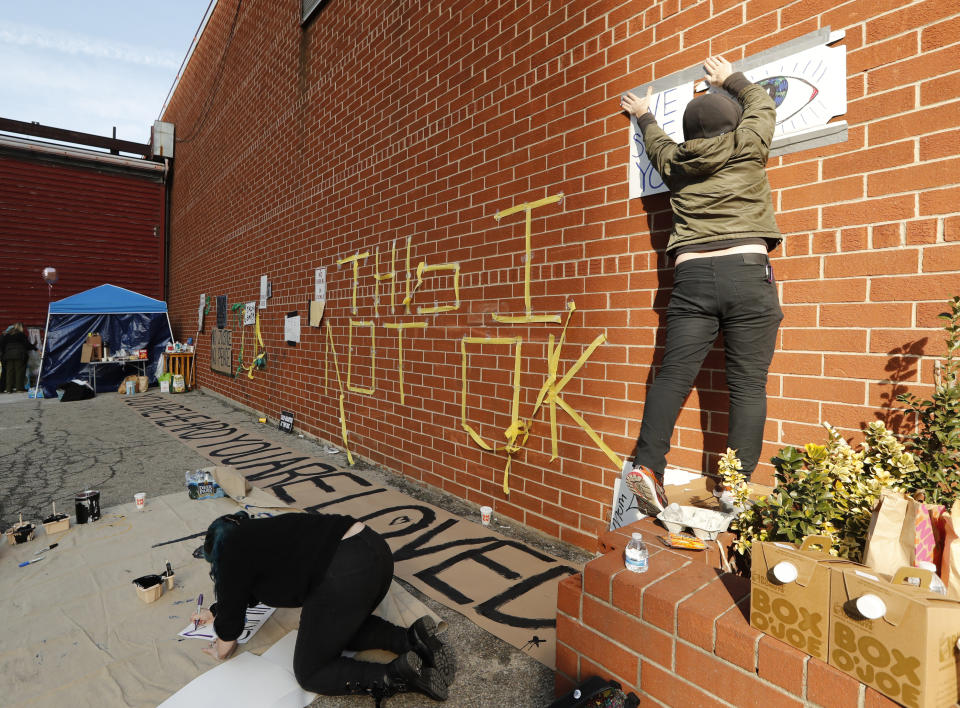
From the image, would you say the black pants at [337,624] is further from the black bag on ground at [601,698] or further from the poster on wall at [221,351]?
the poster on wall at [221,351]

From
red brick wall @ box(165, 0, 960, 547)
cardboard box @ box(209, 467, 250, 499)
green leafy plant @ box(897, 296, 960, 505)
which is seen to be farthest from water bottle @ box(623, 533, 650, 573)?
cardboard box @ box(209, 467, 250, 499)

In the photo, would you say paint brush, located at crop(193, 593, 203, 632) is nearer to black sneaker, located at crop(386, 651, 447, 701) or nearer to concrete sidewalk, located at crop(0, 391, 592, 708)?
concrete sidewalk, located at crop(0, 391, 592, 708)

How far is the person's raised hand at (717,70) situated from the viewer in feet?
7.43

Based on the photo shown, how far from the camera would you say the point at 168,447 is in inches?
231

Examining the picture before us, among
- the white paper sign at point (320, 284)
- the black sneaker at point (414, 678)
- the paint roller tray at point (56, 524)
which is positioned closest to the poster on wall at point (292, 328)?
the white paper sign at point (320, 284)

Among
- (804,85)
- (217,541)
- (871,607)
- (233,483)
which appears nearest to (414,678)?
(217,541)

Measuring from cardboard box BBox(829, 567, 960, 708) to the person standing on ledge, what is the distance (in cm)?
83

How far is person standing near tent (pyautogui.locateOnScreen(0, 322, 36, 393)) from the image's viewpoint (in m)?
11.2

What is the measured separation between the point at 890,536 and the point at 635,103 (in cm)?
220

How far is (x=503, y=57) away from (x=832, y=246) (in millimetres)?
2605

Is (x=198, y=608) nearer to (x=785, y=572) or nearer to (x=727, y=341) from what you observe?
(x=785, y=572)

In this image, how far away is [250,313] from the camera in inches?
326

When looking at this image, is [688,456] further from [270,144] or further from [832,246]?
[270,144]

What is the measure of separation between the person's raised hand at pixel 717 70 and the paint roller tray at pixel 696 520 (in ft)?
6.20
